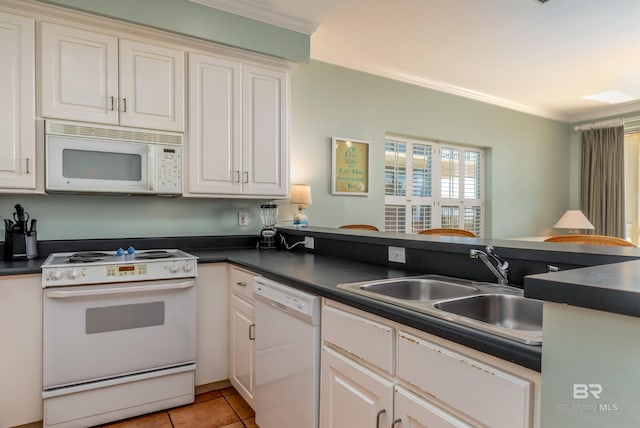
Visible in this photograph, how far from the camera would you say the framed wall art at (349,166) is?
3705 millimetres

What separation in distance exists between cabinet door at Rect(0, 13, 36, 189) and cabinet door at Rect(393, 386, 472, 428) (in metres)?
2.27

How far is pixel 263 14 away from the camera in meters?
2.73

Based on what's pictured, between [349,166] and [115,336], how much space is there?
255 cm

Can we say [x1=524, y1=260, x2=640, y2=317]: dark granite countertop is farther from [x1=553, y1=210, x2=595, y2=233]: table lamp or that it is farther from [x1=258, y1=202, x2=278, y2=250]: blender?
[x1=553, y1=210, x2=595, y2=233]: table lamp

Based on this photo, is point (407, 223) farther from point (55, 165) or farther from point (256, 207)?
point (55, 165)

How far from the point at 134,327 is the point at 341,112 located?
268 centimetres

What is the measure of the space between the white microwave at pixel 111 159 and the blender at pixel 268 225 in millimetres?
763

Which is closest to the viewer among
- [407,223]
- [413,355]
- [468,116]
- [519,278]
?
[413,355]

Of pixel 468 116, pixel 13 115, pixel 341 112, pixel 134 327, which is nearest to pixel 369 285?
pixel 134 327

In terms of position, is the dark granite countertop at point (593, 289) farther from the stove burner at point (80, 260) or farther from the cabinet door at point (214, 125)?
the cabinet door at point (214, 125)

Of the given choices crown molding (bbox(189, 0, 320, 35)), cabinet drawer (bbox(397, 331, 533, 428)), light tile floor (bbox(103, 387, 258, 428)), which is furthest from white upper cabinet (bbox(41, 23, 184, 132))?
cabinet drawer (bbox(397, 331, 533, 428))

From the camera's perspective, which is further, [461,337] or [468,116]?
[468,116]

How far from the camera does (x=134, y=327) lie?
81.4 inches

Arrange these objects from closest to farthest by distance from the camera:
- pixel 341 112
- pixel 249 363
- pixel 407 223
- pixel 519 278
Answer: pixel 519 278 < pixel 249 363 < pixel 341 112 < pixel 407 223
